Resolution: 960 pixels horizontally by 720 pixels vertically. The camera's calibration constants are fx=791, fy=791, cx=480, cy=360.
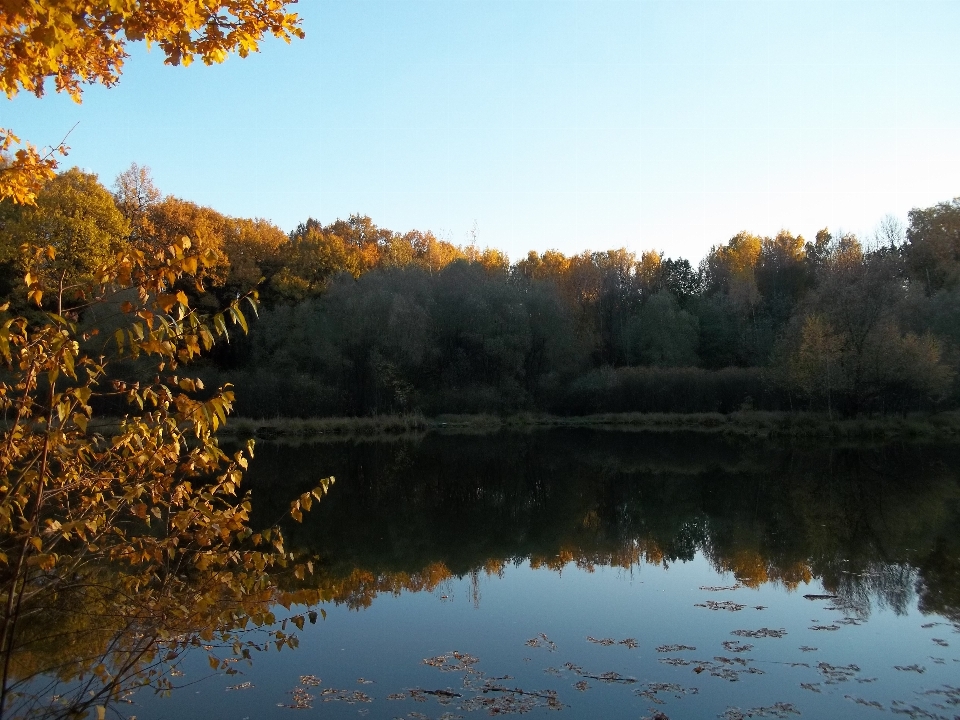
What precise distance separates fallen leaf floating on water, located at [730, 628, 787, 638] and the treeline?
73.1ft

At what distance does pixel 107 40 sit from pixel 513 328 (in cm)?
3545

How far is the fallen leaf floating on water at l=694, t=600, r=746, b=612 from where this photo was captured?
937cm

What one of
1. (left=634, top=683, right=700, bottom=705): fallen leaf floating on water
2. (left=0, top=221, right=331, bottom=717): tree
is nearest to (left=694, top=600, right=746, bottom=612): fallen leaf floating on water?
(left=634, top=683, right=700, bottom=705): fallen leaf floating on water

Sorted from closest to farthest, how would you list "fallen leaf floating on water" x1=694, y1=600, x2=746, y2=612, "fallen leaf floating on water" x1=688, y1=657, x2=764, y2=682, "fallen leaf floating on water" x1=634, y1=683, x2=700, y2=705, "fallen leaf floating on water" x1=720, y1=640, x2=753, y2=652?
"fallen leaf floating on water" x1=634, y1=683, x2=700, y2=705, "fallen leaf floating on water" x1=688, y1=657, x2=764, y2=682, "fallen leaf floating on water" x1=720, y1=640, x2=753, y2=652, "fallen leaf floating on water" x1=694, y1=600, x2=746, y2=612

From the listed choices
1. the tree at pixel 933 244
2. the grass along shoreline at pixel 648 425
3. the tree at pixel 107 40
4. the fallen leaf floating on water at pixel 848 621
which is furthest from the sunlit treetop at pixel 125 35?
the tree at pixel 933 244

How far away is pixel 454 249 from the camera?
217ft

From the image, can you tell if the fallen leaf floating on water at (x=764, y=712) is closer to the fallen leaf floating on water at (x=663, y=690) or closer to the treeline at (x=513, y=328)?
the fallen leaf floating on water at (x=663, y=690)

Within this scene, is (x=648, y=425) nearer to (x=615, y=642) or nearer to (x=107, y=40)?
(x=615, y=642)

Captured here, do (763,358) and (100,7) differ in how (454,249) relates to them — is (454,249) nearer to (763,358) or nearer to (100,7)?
(763,358)

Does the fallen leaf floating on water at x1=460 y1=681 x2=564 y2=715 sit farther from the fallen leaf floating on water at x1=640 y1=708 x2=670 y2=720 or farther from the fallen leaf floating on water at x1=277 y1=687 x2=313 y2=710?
the fallen leaf floating on water at x1=277 y1=687 x2=313 y2=710

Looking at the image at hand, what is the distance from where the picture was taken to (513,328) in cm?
4031

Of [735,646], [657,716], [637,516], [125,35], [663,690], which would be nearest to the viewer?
[125,35]

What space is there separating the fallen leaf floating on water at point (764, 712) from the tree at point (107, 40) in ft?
19.7

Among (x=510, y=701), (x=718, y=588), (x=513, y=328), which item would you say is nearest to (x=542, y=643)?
(x=510, y=701)
